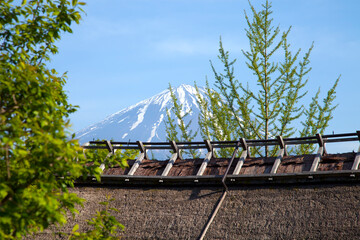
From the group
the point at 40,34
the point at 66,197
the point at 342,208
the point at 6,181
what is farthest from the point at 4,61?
the point at 342,208

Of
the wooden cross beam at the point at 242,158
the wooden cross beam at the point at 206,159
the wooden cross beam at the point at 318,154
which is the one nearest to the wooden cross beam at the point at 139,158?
the wooden cross beam at the point at 206,159

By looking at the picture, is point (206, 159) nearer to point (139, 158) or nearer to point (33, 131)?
point (139, 158)

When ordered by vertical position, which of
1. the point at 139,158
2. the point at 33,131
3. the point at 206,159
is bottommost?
the point at 33,131

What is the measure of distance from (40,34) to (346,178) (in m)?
6.58

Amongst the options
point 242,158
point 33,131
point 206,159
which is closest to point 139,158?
point 206,159

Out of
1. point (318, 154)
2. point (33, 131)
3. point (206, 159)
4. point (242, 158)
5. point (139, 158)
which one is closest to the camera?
point (33, 131)

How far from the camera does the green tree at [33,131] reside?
19.4 feet

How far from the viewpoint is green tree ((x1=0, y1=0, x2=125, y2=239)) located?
19.4ft

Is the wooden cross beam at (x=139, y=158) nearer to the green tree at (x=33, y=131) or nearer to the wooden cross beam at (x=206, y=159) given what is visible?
the wooden cross beam at (x=206, y=159)

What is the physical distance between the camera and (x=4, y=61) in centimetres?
736

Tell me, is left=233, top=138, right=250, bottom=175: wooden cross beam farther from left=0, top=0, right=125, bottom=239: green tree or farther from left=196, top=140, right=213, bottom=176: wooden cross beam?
left=0, top=0, right=125, bottom=239: green tree

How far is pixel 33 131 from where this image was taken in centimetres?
610

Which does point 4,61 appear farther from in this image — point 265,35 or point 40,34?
point 265,35

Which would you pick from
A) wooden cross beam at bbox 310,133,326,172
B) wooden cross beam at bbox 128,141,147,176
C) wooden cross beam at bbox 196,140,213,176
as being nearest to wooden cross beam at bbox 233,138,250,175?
wooden cross beam at bbox 196,140,213,176
